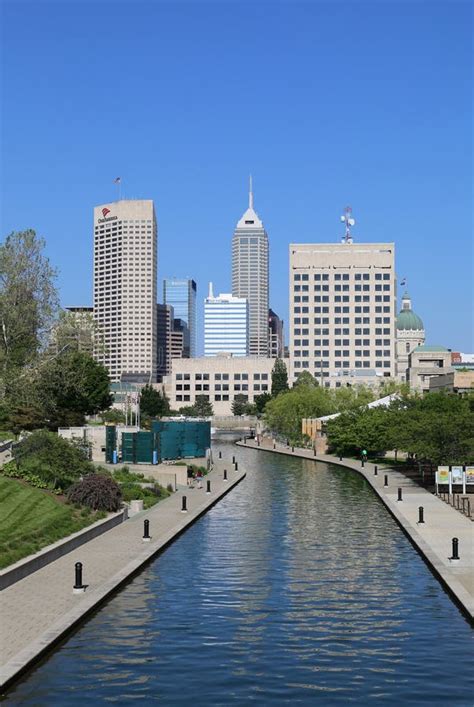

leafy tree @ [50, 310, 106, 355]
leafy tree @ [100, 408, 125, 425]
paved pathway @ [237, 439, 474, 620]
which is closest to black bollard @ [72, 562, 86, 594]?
paved pathway @ [237, 439, 474, 620]

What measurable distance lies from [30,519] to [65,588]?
10821 millimetres

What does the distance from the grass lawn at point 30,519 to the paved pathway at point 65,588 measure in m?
1.05

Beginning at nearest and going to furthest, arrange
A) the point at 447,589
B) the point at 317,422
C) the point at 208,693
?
the point at 208,693, the point at 447,589, the point at 317,422

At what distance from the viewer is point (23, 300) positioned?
228ft

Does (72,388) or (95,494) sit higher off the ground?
(72,388)

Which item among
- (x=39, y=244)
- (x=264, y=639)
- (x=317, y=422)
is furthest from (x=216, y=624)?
(x=317, y=422)

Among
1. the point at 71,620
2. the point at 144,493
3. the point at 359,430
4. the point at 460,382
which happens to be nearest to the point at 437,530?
the point at 144,493

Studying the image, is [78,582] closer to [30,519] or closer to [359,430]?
[30,519]

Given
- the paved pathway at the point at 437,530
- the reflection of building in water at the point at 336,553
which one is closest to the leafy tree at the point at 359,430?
the paved pathway at the point at 437,530

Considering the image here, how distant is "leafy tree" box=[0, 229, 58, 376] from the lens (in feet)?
224

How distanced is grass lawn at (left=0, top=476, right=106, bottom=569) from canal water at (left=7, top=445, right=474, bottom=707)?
415 cm

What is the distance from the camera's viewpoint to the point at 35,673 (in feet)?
68.2

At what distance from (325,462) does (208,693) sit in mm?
77010

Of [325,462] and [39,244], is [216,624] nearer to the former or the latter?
[39,244]
